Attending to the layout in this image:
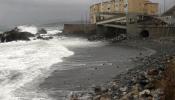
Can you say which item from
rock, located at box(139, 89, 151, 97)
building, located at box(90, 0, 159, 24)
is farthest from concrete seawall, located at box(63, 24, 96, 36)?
rock, located at box(139, 89, 151, 97)

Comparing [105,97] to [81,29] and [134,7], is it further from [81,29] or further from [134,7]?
[81,29]

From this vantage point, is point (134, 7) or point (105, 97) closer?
point (105, 97)

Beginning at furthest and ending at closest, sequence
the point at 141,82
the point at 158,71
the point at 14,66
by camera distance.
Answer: the point at 14,66 → the point at 158,71 → the point at 141,82

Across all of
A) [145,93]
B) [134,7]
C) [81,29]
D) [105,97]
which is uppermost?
[134,7]

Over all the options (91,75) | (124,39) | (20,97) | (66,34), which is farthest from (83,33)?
(20,97)

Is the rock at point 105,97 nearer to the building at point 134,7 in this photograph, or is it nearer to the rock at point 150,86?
the rock at point 150,86

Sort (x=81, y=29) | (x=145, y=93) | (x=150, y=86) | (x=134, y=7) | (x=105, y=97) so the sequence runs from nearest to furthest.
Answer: (x=145, y=93)
(x=150, y=86)
(x=105, y=97)
(x=134, y=7)
(x=81, y=29)

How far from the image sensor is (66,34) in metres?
63.0

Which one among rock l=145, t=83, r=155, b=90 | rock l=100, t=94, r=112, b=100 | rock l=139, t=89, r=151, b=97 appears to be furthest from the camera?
rock l=100, t=94, r=112, b=100

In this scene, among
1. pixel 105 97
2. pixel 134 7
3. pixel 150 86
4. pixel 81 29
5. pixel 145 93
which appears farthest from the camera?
pixel 81 29

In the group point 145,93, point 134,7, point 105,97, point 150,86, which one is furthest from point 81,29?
point 145,93

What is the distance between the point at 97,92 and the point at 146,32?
113 ft

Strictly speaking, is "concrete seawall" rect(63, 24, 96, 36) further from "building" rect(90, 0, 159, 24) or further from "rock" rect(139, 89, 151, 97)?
"rock" rect(139, 89, 151, 97)

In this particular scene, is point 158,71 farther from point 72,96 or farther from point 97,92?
point 72,96
